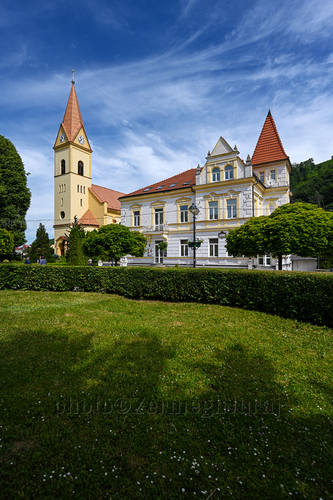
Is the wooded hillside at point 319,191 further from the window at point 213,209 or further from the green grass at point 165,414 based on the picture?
the green grass at point 165,414

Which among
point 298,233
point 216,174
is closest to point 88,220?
point 216,174

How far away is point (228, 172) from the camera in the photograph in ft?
78.6

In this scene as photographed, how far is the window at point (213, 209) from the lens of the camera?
80.8 feet

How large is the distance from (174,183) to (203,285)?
22.3 m

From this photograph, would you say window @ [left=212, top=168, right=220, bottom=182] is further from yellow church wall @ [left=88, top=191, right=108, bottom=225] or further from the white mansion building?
yellow church wall @ [left=88, top=191, right=108, bottom=225]

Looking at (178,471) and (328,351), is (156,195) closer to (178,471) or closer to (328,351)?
(328,351)

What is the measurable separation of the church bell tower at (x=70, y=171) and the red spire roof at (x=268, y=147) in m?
30.7

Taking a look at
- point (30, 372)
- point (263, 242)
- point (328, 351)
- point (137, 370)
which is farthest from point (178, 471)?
point (263, 242)

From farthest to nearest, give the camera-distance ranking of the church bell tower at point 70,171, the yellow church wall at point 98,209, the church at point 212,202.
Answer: the church bell tower at point 70,171 < the yellow church wall at point 98,209 < the church at point 212,202

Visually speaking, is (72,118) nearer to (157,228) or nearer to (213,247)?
(157,228)

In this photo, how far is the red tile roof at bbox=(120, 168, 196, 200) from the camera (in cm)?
2745

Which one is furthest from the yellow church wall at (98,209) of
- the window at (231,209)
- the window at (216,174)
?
the window at (231,209)

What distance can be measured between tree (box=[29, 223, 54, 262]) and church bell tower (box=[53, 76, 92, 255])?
19.1ft

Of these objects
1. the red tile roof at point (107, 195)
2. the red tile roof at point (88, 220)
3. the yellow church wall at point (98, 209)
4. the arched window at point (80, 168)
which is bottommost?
the red tile roof at point (88, 220)
